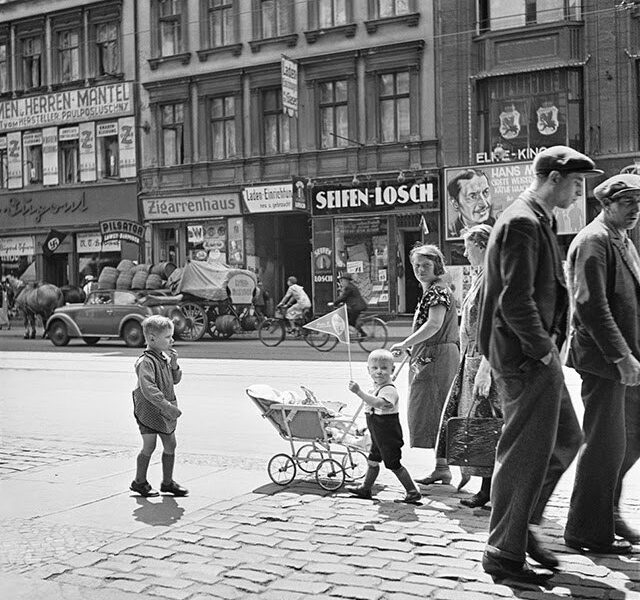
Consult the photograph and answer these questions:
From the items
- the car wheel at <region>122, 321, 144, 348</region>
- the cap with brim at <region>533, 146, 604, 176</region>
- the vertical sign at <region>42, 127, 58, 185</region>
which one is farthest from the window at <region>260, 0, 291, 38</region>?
→ the cap with brim at <region>533, 146, 604, 176</region>

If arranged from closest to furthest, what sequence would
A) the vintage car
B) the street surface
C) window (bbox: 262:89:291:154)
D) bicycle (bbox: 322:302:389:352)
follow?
the street surface, bicycle (bbox: 322:302:389:352), the vintage car, window (bbox: 262:89:291:154)

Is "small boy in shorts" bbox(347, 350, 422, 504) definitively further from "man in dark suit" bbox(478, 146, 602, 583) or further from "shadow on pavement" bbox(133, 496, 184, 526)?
"man in dark suit" bbox(478, 146, 602, 583)

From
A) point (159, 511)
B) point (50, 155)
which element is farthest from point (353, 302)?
point (50, 155)

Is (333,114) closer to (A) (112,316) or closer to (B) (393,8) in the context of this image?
(B) (393,8)

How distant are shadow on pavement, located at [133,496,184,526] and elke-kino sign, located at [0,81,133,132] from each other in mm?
27639

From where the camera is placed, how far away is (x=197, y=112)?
31.0 m

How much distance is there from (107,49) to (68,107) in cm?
252

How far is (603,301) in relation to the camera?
480cm

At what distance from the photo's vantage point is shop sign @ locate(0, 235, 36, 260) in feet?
→ 114

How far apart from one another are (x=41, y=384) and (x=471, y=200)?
14.8m

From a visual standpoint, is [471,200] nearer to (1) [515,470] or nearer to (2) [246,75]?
(2) [246,75]

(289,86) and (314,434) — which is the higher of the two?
(289,86)

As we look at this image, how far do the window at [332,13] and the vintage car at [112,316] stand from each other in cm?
1026

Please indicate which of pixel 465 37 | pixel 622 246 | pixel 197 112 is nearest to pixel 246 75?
pixel 197 112
